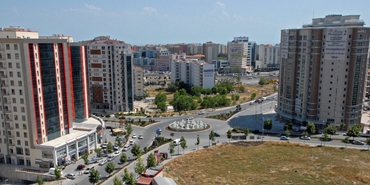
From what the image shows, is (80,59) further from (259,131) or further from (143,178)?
(259,131)

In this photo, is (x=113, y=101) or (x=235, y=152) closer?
(x=235, y=152)

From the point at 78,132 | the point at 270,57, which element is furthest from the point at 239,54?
the point at 78,132

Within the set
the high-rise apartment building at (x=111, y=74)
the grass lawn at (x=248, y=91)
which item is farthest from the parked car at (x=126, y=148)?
the grass lawn at (x=248, y=91)

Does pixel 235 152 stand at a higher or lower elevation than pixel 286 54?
lower

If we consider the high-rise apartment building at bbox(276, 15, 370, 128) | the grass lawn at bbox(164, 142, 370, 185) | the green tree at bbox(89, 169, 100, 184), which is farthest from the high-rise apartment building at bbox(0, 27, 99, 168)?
the high-rise apartment building at bbox(276, 15, 370, 128)

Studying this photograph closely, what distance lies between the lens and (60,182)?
35.6 meters

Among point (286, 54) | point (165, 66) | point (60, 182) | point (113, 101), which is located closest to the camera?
point (60, 182)

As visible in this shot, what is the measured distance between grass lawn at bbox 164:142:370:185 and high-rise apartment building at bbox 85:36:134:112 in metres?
30.9

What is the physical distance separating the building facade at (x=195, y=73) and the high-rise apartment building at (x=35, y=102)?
2344 inches

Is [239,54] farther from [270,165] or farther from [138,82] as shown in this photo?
[270,165]

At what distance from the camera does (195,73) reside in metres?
102

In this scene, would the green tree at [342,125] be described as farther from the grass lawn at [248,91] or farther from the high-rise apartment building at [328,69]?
the grass lawn at [248,91]

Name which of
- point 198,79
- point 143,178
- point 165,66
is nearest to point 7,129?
point 143,178

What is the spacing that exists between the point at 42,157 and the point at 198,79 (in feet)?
218
